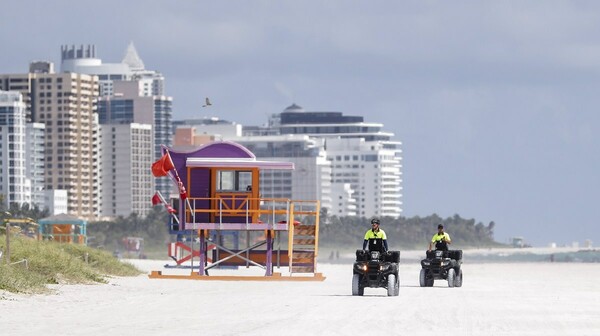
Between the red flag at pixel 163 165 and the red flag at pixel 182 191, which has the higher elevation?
the red flag at pixel 163 165

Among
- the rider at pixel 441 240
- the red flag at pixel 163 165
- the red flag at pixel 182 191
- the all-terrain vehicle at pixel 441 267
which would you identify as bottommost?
the all-terrain vehicle at pixel 441 267

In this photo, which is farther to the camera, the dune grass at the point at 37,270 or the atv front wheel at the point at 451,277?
the atv front wheel at the point at 451,277

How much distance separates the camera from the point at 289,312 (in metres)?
32.1

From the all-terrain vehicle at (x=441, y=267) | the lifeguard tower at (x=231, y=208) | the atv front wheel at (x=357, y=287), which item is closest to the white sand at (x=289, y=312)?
the atv front wheel at (x=357, y=287)

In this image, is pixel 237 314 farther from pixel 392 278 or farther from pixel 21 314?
pixel 392 278

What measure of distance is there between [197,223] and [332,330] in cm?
2572

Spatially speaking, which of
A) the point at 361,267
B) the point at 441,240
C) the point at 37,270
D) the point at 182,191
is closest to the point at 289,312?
the point at 361,267

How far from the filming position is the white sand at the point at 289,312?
89.2ft

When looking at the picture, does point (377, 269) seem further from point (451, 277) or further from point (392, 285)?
point (451, 277)

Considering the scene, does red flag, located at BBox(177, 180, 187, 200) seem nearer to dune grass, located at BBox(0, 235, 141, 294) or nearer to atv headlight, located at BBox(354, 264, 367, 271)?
dune grass, located at BBox(0, 235, 141, 294)

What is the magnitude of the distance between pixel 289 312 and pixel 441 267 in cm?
1532

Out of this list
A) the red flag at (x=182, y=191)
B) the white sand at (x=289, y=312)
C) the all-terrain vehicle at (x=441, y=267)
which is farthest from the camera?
the red flag at (x=182, y=191)

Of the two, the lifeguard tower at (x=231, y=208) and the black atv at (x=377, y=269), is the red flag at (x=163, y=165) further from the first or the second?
the black atv at (x=377, y=269)

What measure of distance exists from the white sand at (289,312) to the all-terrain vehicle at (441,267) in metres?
1.98
